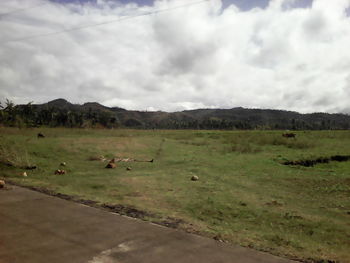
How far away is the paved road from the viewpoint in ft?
10.6

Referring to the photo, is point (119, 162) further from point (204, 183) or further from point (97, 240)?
point (97, 240)

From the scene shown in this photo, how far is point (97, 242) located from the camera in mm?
3578

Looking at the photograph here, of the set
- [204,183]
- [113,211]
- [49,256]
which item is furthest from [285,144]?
[49,256]

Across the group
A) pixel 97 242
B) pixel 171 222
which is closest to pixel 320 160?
pixel 171 222

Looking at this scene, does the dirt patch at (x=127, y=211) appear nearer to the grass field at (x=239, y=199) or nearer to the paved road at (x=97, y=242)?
the grass field at (x=239, y=199)

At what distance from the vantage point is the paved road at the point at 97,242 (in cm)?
323

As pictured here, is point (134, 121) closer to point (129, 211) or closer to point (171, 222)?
point (129, 211)

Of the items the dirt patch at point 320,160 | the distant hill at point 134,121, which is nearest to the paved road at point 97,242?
the distant hill at point 134,121

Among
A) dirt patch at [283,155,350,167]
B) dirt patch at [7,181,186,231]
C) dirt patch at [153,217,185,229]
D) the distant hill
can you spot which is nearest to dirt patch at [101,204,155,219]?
dirt patch at [7,181,186,231]

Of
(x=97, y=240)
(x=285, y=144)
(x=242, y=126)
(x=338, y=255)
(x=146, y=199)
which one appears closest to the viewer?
(x=97, y=240)

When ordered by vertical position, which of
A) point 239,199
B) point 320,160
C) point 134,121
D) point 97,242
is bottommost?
point 239,199

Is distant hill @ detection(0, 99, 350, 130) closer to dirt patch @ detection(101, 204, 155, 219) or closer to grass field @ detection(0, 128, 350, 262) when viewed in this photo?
grass field @ detection(0, 128, 350, 262)

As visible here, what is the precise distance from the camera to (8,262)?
10.00 feet

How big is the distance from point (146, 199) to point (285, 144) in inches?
838
